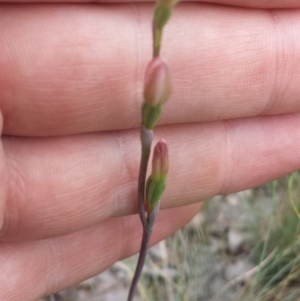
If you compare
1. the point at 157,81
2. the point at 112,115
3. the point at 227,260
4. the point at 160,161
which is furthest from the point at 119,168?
the point at 227,260

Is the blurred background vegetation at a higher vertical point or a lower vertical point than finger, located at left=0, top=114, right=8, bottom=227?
lower

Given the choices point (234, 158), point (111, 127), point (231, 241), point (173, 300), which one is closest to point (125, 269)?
point (173, 300)

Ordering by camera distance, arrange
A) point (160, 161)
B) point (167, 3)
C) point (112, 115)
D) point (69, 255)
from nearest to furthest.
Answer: point (167, 3) → point (160, 161) → point (112, 115) → point (69, 255)

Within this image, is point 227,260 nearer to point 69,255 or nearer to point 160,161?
point 69,255

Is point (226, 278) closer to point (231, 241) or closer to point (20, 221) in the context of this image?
point (231, 241)

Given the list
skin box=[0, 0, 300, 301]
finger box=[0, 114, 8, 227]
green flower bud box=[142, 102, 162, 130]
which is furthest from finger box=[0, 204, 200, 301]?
green flower bud box=[142, 102, 162, 130]

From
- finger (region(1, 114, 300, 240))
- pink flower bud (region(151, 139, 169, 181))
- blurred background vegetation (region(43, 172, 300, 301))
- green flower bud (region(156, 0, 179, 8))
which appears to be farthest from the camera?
blurred background vegetation (region(43, 172, 300, 301))

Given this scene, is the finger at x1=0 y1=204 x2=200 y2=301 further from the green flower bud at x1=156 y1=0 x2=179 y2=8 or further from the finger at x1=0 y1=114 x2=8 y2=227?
the green flower bud at x1=156 y1=0 x2=179 y2=8
